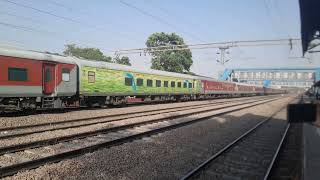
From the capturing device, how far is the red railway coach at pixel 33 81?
17125 millimetres

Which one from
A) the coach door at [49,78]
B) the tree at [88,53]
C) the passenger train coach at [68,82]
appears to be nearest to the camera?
the passenger train coach at [68,82]

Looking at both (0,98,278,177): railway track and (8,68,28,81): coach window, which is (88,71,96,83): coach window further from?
(0,98,278,177): railway track

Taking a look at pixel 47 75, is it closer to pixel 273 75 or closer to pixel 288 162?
pixel 288 162

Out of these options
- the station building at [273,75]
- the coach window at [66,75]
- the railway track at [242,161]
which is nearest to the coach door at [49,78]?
the coach window at [66,75]

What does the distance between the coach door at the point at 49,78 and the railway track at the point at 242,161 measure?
10408 mm

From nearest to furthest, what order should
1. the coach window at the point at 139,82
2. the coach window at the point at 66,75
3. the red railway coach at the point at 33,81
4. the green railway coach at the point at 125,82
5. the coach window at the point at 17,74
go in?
the red railway coach at the point at 33,81
the coach window at the point at 17,74
the coach window at the point at 66,75
the green railway coach at the point at 125,82
the coach window at the point at 139,82

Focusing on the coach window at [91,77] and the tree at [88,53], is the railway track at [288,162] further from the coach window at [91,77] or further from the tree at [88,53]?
the tree at [88,53]

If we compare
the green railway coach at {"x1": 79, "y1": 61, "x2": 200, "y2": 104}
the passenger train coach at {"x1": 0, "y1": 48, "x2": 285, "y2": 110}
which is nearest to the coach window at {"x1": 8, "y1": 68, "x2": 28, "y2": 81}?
the passenger train coach at {"x1": 0, "y1": 48, "x2": 285, "y2": 110}

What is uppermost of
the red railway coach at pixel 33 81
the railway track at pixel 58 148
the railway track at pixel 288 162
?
the red railway coach at pixel 33 81

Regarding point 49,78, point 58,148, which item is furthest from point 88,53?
point 58,148

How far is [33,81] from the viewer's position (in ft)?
61.0

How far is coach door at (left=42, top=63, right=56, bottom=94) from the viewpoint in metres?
19.3

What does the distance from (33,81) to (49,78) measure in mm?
1253

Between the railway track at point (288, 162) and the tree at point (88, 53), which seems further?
the tree at point (88, 53)
